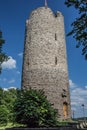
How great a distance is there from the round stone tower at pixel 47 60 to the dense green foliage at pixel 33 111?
14974mm

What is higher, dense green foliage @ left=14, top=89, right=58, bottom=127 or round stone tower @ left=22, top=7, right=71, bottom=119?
round stone tower @ left=22, top=7, right=71, bottom=119

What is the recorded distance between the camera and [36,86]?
31.6 m

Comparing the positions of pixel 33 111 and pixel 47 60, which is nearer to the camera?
pixel 33 111

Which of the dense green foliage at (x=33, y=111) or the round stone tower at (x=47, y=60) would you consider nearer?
the dense green foliage at (x=33, y=111)

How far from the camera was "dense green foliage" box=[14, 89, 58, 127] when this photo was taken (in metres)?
15.3

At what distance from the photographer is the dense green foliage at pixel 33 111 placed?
15312 millimetres

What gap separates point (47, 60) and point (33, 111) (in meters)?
17.2

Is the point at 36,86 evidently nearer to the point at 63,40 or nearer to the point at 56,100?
the point at 56,100

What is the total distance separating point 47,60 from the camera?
106ft

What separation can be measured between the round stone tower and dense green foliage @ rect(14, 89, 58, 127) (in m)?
15.0

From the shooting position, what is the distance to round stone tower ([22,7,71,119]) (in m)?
31.8

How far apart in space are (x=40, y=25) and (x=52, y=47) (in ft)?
10.3

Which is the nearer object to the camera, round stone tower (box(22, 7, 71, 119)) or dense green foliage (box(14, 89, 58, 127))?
dense green foliage (box(14, 89, 58, 127))

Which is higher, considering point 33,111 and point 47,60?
point 47,60
